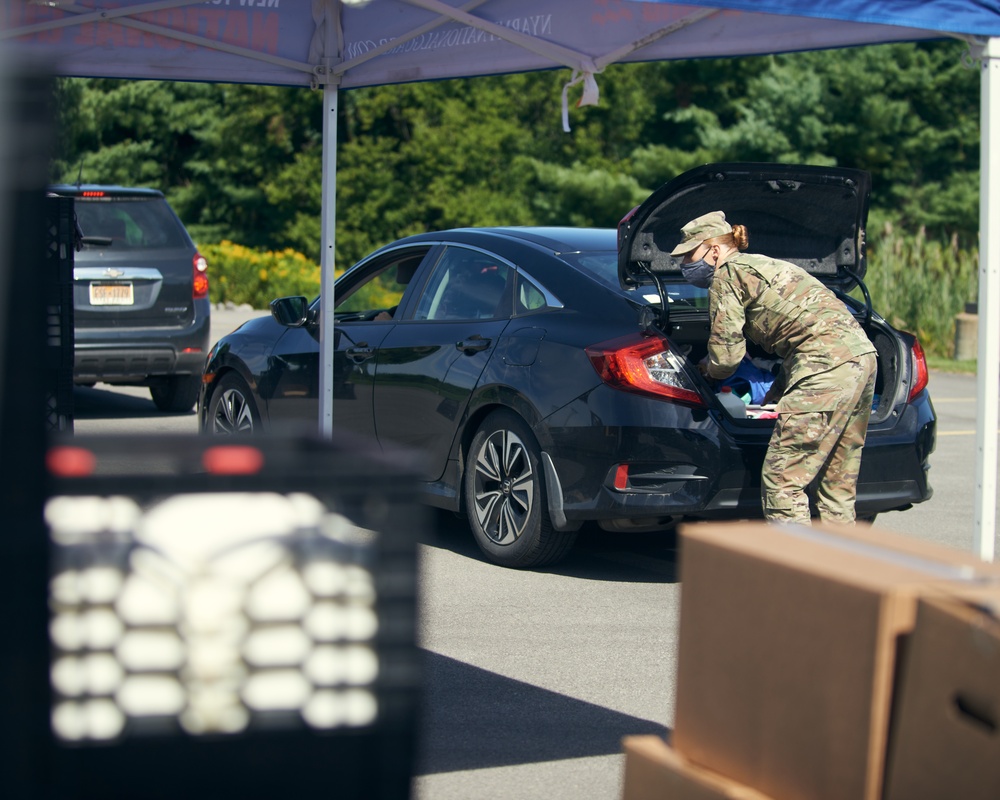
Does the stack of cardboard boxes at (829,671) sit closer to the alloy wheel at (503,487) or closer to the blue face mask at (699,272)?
the blue face mask at (699,272)

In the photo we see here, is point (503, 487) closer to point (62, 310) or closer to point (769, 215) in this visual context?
point (769, 215)

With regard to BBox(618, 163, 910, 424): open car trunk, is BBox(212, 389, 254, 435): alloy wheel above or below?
below

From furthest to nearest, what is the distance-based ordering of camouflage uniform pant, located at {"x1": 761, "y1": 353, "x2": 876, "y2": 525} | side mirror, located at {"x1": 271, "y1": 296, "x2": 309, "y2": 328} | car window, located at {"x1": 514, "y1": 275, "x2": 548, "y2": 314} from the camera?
side mirror, located at {"x1": 271, "y1": 296, "x2": 309, "y2": 328} < car window, located at {"x1": 514, "y1": 275, "x2": 548, "y2": 314} < camouflage uniform pant, located at {"x1": 761, "y1": 353, "x2": 876, "y2": 525}

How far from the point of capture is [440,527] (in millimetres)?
7969

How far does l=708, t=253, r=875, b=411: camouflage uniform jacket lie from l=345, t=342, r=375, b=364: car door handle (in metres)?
2.30

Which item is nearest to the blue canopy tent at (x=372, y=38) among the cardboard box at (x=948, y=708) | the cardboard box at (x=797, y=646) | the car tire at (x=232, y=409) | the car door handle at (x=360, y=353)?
the car door handle at (x=360, y=353)

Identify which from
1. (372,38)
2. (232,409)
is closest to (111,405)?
(232,409)

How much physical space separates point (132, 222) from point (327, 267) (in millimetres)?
A: 5500

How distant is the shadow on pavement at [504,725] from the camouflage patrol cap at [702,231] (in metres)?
2.04

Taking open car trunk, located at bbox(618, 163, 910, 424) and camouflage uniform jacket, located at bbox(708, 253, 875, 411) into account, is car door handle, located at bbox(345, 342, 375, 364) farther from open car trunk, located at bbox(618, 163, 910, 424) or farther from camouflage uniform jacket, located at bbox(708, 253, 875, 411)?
camouflage uniform jacket, located at bbox(708, 253, 875, 411)

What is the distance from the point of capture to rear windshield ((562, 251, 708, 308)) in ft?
21.1

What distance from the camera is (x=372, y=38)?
22.9 feet

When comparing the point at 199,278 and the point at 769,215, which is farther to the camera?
the point at 199,278

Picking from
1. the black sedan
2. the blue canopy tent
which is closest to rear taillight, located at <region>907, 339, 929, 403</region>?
the black sedan
